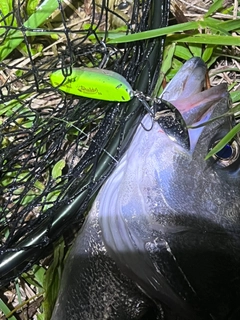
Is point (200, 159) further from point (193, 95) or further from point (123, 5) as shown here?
point (123, 5)

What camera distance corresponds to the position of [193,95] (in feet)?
5.34

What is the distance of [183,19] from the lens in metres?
1.97

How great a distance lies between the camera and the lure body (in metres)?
1.63

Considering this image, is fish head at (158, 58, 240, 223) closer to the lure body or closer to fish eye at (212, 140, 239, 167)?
fish eye at (212, 140, 239, 167)

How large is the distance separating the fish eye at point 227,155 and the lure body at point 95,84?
0.31 m

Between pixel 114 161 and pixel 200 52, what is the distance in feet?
1.79

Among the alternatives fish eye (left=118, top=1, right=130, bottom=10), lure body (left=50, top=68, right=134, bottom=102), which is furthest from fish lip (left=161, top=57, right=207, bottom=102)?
fish eye (left=118, top=1, right=130, bottom=10)

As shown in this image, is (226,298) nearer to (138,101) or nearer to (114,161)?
(114,161)

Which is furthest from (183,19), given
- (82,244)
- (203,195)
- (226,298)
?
(226,298)

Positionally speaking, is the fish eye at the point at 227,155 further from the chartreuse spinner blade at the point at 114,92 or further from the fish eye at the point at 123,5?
the fish eye at the point at 123,5

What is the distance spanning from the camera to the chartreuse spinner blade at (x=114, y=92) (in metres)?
1.58

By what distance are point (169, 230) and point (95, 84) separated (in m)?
0.48

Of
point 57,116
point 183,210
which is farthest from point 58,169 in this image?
point 183,210

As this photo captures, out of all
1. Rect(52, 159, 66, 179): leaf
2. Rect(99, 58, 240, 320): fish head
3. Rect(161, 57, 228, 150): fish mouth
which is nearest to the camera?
Rect(99, 58, 240, 320): fish head
